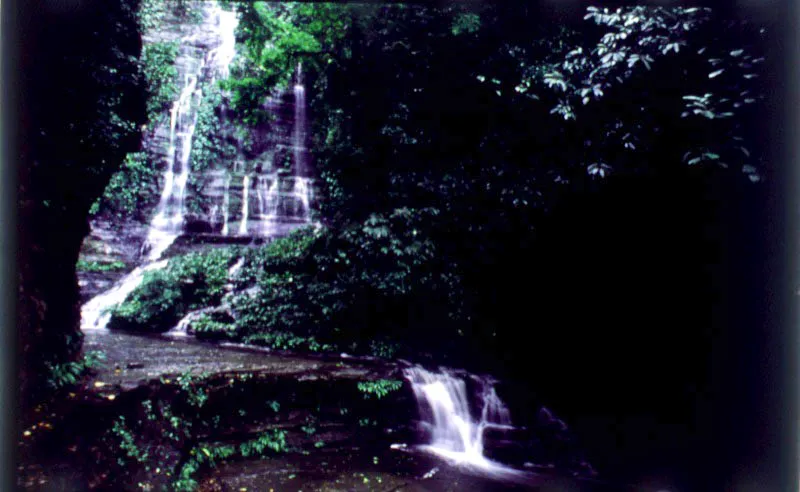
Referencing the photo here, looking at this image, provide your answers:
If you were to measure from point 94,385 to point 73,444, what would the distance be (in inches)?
36.6

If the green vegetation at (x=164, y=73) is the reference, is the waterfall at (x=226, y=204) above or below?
below

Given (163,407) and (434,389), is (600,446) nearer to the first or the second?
(434,389)

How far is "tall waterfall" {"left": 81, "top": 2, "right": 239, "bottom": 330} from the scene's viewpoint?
13.6 meters

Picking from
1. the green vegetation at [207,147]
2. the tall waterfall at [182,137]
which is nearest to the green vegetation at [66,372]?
the tall waterfall at [182,137]

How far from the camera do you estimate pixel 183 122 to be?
54.4ft

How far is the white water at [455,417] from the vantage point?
7.11 meters

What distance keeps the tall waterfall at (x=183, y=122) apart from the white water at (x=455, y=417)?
859cm

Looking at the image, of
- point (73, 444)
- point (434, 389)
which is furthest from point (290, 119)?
point (73, 444)

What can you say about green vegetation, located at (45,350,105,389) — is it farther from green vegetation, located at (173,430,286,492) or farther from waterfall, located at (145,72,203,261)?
waterfall, located at (145,72,203,261)

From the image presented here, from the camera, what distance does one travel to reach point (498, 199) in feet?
27.5

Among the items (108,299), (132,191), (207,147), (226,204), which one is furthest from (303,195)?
(108,299)

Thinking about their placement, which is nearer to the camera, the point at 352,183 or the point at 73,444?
the point at 73,444

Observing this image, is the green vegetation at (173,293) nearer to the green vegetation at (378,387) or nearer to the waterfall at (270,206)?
the waterfall at (270,206)

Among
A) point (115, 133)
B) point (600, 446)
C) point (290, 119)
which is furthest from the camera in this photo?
point (290, 119)
